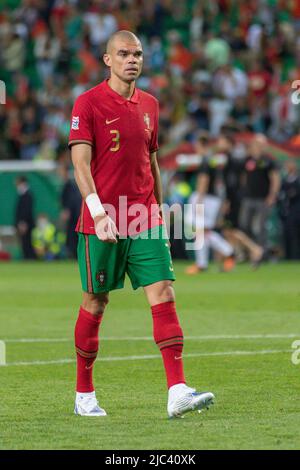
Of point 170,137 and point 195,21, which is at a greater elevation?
point 195,21

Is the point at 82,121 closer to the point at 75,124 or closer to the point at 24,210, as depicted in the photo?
the point at 75,124

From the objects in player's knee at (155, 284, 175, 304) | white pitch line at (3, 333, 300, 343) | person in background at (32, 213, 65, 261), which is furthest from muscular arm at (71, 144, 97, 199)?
person in background at (32, 213, 65, 261)

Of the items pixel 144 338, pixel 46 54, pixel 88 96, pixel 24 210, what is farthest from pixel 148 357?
pixel 46 54

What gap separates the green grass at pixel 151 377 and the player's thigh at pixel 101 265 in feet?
2.67

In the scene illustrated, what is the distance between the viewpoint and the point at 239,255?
2730cm

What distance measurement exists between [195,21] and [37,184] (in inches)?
251

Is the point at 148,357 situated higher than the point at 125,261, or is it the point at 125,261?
the point at 125,261

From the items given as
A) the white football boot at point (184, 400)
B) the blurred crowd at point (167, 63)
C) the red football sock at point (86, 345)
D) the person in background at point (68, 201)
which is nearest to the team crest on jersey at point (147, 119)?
the red football sock at point (86, 345)

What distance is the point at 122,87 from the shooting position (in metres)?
8.46

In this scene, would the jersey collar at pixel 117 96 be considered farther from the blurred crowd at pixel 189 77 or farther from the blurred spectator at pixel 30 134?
the blurred spectator at pixel 30 134

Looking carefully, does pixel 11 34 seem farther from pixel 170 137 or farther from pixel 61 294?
pixel 61 294

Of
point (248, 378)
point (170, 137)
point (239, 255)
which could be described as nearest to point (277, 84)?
point (170, 137)

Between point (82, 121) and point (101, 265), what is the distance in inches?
Answer: 36.2

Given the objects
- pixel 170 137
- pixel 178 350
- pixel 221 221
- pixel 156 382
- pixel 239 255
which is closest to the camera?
pixel 178 350
